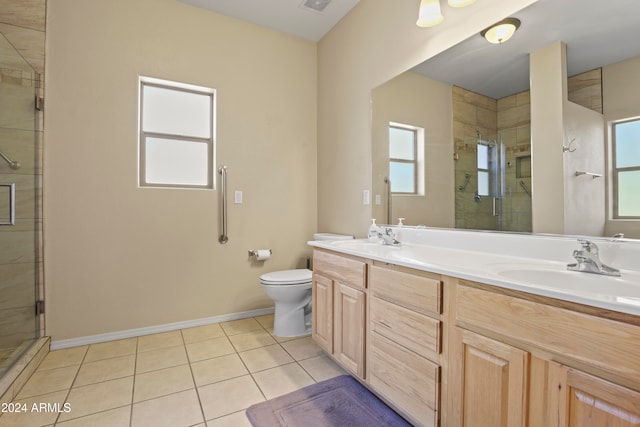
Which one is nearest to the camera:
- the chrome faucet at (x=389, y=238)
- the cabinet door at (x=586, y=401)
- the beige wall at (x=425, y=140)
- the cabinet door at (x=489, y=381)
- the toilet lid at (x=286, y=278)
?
the cabinet door at (x=586, y=401)

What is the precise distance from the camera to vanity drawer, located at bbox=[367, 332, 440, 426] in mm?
1208

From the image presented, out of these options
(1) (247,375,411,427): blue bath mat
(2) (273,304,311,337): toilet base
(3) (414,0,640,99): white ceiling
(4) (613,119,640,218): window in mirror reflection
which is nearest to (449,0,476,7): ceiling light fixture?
(3) (414,0,640,99): white ceiling

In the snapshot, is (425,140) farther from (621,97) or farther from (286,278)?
(286,278)

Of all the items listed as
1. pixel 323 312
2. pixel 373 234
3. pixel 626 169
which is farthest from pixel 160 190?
pixel 626 169

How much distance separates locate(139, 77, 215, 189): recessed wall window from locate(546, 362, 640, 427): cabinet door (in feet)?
8.76

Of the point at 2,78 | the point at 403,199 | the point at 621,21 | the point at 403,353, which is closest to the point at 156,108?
the point at 2,78

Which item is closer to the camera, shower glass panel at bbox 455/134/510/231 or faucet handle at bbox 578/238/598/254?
faucet handle at bbox 578/238/598/254

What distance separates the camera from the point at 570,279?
3.62 ft

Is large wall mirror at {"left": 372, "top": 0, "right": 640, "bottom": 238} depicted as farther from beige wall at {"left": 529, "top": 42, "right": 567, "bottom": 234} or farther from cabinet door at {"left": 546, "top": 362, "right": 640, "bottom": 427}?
cabinet door at {"left": 546, "top": 362, "right": 640, "bottom": 427}

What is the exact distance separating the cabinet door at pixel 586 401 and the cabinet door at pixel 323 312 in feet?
3.99

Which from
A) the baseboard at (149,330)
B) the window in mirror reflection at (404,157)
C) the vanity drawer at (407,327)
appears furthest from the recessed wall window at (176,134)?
the vanity drawer at (407,327)

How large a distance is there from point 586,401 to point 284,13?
10.4 feet

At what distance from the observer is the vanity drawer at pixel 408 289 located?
1211 millimetres

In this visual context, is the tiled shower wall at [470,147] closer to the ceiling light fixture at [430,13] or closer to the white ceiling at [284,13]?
the ceiling light fixture at [430,13]
